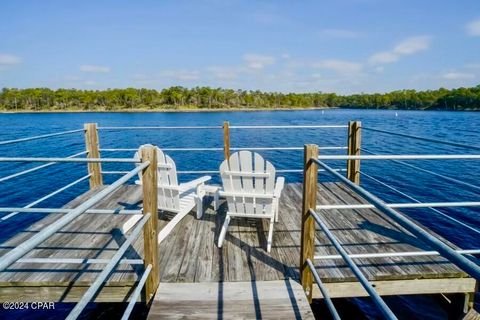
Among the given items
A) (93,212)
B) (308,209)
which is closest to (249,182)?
(308,209)

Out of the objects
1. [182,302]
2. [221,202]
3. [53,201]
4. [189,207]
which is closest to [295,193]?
[221,202]

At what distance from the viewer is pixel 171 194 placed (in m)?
3.95

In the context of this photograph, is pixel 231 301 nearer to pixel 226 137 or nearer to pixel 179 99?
pixel 226 137

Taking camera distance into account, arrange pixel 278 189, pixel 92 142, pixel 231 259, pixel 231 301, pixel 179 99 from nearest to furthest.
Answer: pixel 231 301
pixel 231 259
pixel 278 189
pixel 92 142
pixel 179 99

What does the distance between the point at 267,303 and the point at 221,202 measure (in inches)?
98.0

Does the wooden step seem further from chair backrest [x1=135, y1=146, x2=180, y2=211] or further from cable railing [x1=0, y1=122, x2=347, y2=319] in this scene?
chair backrest [x1=135, y1=146, x2=180, y2=211]

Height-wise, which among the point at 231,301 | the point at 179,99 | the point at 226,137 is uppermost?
the point at 179,99

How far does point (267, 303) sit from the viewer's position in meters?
2.39

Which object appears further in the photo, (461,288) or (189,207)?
(189,207)

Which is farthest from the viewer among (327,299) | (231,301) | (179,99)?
(179,99)

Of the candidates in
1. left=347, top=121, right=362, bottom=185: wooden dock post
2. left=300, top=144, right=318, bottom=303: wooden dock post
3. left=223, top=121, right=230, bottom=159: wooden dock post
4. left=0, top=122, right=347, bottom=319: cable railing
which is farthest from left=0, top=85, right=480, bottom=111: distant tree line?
left=300, top=144, right=318, bottom=303: wooden dock post

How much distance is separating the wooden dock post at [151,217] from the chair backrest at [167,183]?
1.30 m

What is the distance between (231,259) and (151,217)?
3.45 feet

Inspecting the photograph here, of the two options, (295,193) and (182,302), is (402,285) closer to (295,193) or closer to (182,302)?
(182,302)
